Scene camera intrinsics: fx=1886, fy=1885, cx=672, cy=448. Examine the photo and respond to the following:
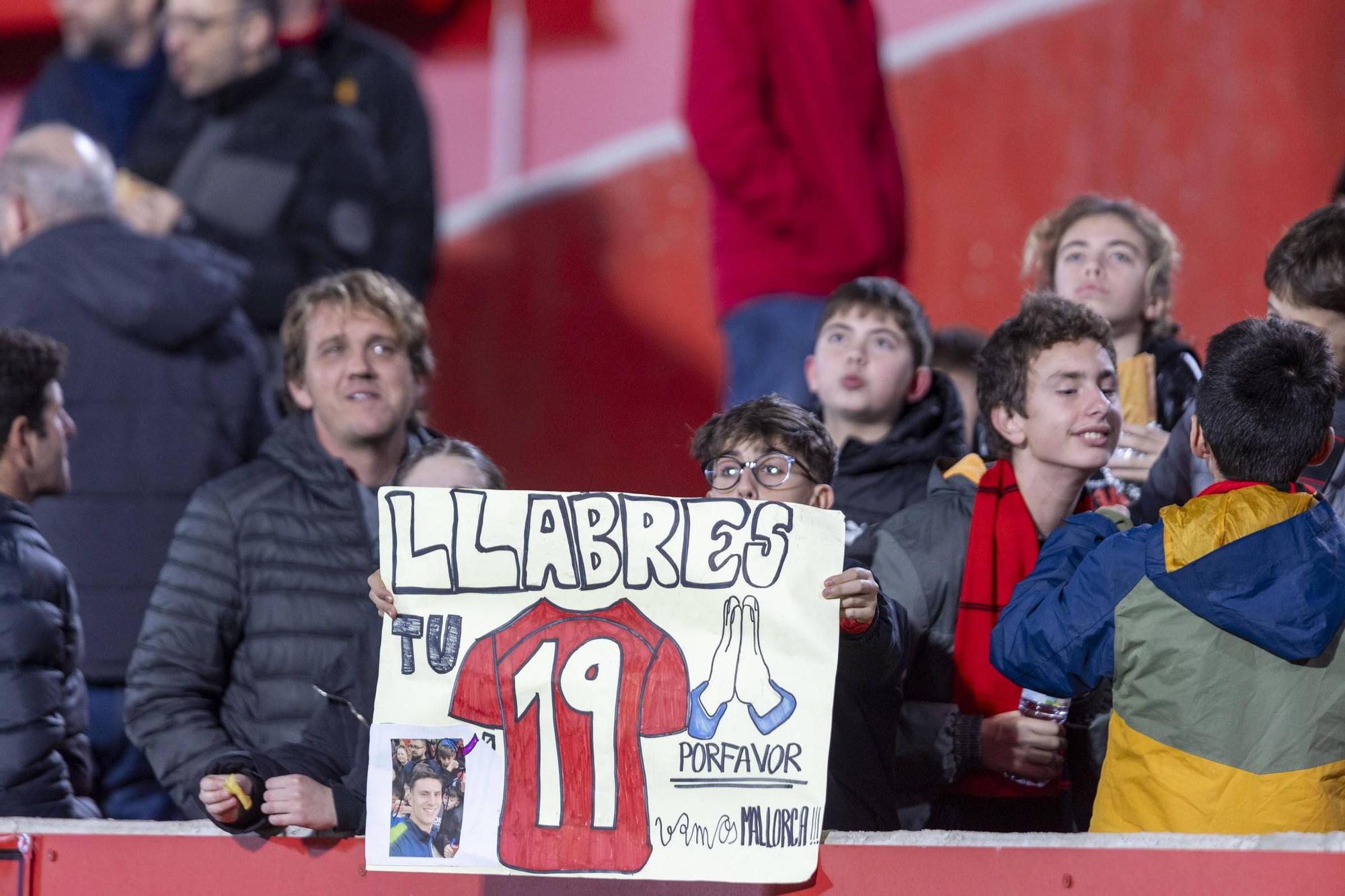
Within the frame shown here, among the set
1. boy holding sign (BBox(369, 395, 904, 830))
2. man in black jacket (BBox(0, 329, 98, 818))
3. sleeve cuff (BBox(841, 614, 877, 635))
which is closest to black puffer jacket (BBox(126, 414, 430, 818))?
man in black jacket (BBox(0, 329, 98, 818))

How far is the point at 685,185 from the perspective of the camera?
7.52 meters

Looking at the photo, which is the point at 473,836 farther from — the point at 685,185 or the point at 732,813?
the point at 685,185

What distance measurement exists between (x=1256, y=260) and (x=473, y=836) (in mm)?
5042

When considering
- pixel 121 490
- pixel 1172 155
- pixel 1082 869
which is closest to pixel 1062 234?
pixel 1082 869

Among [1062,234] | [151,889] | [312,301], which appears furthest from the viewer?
[1062,234]

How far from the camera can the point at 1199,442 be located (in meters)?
3.13

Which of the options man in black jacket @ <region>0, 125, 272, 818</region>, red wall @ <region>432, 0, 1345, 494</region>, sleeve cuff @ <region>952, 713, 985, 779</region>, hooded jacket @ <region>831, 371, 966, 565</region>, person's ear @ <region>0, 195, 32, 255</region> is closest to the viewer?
sleeve cuff @ <region>952, 713, 985, 779</region>

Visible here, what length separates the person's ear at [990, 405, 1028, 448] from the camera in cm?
373

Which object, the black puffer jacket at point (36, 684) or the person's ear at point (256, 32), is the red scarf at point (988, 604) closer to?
the black puffer jacket at point (36, 684)

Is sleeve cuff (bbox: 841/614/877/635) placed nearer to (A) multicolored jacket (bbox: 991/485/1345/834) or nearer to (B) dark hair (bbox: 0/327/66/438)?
(A) multicolored jacket (bbox: 991/485/1345/834)

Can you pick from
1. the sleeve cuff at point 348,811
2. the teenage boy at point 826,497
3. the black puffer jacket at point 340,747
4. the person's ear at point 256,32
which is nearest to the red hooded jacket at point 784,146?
the person's ear at point 256,32

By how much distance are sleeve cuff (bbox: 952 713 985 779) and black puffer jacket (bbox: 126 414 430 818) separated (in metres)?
1.14

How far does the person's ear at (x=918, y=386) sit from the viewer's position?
431 centimetres

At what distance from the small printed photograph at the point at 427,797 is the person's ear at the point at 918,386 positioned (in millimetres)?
1672
